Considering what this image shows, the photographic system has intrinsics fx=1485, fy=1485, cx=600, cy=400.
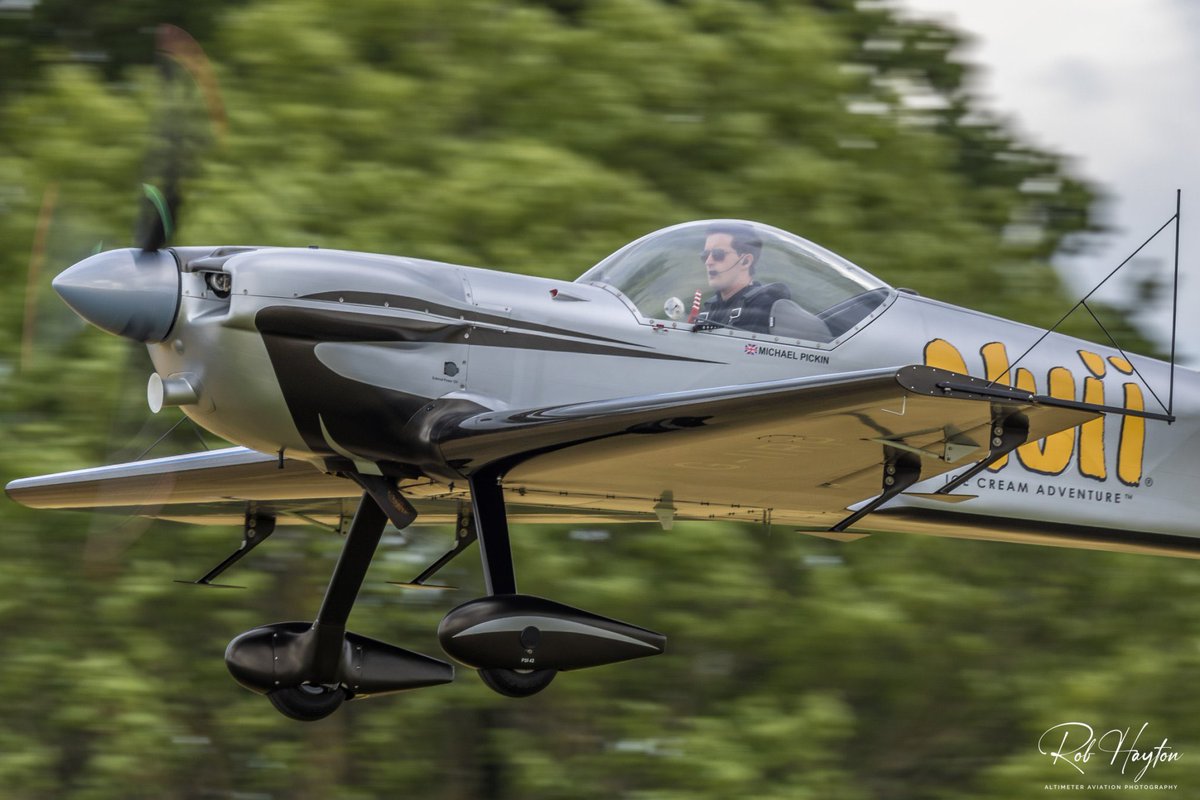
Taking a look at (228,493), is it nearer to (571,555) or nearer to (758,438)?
(571,555)

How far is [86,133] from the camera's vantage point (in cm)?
1143

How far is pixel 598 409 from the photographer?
591cm

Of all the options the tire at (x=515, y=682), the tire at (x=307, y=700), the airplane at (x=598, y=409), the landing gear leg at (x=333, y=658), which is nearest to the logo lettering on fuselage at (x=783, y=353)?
the airplane at (x=598, y=409)

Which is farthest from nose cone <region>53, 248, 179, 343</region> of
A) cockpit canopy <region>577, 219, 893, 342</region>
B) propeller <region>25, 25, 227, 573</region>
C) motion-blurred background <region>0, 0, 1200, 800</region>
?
motion-blurred background <region>0, 0, 1200, 800</region>

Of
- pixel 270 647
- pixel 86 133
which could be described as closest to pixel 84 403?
pixel 86 133

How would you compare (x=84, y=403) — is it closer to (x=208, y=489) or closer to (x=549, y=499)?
(x=208, y=489)

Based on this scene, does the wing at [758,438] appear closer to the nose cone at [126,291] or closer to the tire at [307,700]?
the nose cone at [126,291]

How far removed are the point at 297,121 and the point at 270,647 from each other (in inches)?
206

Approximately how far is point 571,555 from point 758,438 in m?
4.48

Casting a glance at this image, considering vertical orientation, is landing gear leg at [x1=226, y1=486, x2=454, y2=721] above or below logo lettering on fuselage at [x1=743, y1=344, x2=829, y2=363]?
below

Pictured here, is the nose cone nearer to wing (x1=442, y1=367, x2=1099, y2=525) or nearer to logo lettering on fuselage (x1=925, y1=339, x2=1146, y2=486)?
wing (x1=442, y1=367, x2=1099, y2=525)

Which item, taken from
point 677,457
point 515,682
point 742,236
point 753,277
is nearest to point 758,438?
point 677,457

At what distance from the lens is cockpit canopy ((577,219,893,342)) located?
6.71 metres
